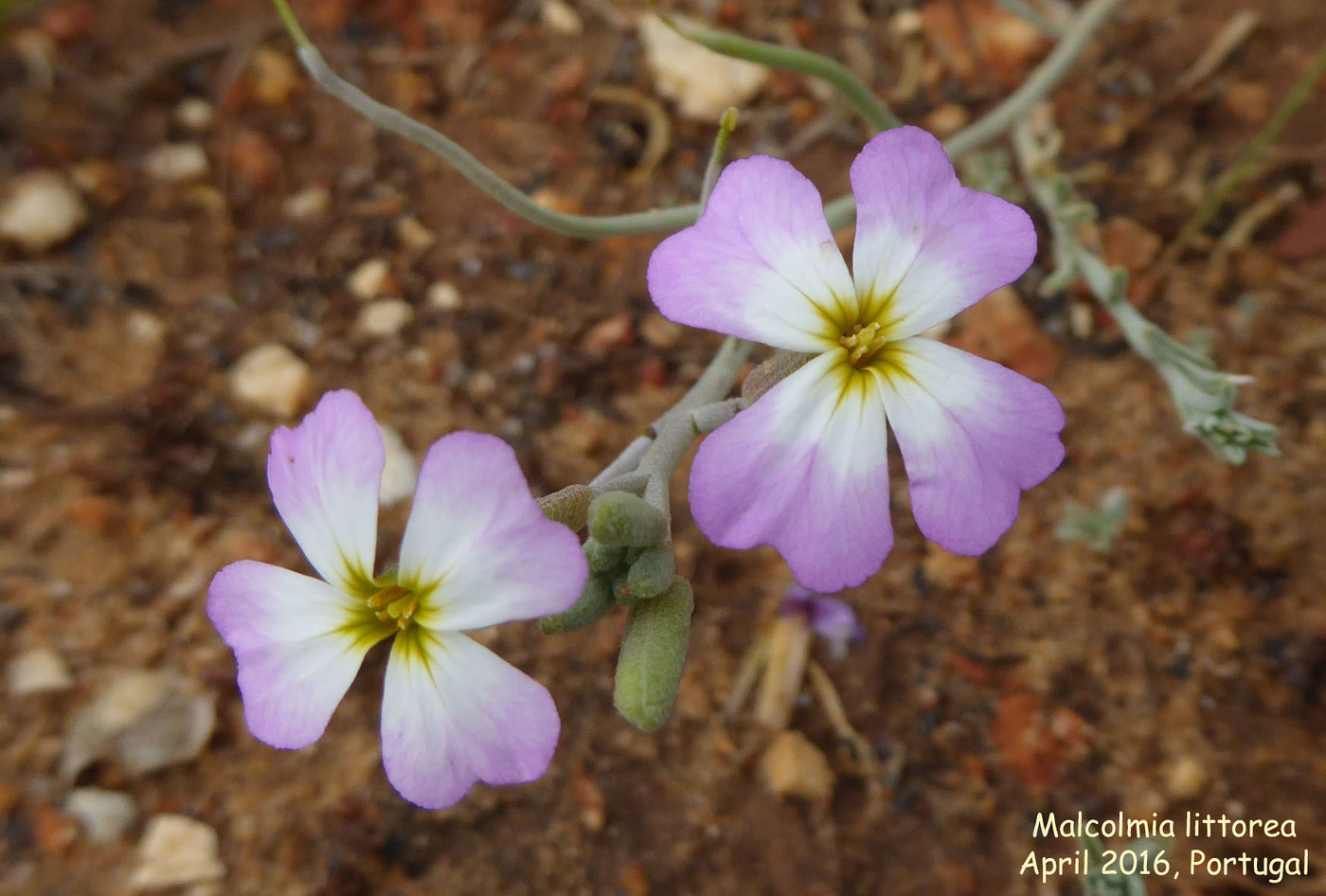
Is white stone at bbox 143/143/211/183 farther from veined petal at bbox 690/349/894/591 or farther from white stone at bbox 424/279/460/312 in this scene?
veined petal at bbox 690/349/894/591

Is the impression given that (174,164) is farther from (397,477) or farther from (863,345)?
(863,345)

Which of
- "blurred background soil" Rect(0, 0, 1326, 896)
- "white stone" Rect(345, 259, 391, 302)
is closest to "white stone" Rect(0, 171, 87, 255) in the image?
"blurred background soil" Rect(0, 0, 1326, 896)

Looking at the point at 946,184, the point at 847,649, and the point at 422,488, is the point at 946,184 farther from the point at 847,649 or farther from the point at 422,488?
the point at 847,649

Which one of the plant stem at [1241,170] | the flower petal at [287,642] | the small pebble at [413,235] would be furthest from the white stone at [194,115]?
the plant stem at [1241,170]

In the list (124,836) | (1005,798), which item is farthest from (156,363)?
(1005,798)

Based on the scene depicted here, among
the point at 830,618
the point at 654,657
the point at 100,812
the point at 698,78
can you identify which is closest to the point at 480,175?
the point at 654,657

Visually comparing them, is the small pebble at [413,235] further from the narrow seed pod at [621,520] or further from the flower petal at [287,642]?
the narrow seed pod at [621,520]
